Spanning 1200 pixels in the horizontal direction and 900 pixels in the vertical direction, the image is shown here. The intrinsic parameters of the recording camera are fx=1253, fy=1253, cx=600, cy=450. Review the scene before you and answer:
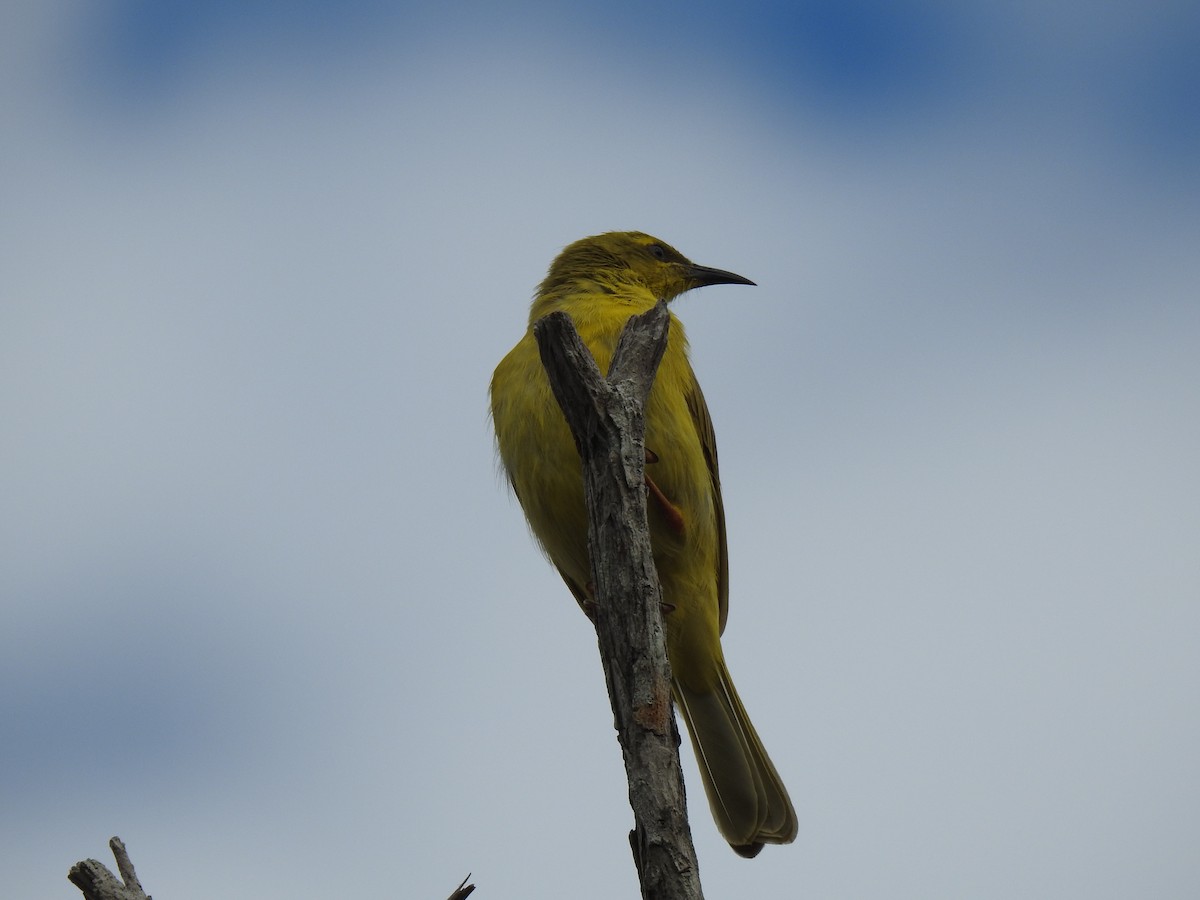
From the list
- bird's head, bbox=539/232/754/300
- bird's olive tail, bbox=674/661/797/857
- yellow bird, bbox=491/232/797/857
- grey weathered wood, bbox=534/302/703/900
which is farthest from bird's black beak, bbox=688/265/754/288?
grey weathered wood, bbox=534/302/703/900

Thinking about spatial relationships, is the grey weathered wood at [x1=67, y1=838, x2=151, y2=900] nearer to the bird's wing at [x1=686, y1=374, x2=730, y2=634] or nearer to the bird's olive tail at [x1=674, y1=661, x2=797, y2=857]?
the bird's olive tail at [x1=674, y1=661, x2=797, y2=857]

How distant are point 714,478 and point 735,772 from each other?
4.97 ft

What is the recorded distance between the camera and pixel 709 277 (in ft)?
25.3

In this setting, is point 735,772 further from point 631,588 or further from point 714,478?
point 631,588

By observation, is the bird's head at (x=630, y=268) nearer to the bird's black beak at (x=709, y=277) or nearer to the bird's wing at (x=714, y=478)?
the bird's black beak at (x=709, y=277)

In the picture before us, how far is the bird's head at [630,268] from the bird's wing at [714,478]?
90 centimetres

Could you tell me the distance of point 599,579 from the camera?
156 inches

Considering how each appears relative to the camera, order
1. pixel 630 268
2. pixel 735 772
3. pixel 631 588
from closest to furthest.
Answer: pixel 631 588
pixel 735 772
pixel 630 268

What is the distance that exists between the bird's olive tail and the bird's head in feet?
7.53

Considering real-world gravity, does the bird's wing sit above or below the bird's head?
below

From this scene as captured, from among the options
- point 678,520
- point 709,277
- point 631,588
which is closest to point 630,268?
point 709,277

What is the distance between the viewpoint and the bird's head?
715 cm

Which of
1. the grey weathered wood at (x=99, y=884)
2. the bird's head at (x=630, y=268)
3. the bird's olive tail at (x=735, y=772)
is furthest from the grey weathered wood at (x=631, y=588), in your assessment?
the bird's head at (x=630, y=268)

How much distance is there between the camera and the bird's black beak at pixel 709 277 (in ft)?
25.1
